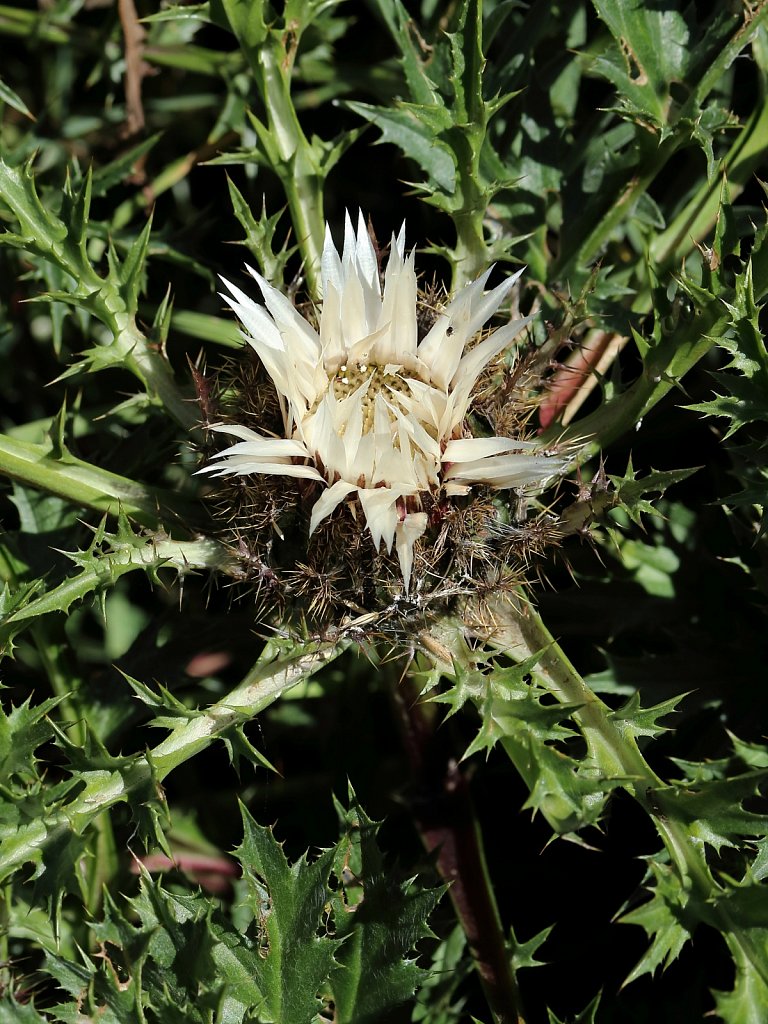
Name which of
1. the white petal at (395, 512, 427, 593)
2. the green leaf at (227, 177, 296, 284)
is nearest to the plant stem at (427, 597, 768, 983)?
the white petal at (395, 512, 427, 593)

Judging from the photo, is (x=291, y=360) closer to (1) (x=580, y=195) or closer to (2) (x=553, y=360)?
(2) (x=553, y=360)

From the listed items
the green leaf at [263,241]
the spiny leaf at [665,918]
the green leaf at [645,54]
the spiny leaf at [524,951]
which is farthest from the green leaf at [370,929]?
the green leaf at [645,54]

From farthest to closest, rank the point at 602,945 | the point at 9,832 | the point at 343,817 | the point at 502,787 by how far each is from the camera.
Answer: the point at 502,787 → the point at 602,945 → the point at 343,817 → the point at 9,832

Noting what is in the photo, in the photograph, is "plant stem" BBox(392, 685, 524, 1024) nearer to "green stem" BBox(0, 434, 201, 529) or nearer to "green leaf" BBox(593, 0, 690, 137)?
"green stem" BBox(0, 434, 201, 529)

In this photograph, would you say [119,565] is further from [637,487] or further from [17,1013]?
[637,487]

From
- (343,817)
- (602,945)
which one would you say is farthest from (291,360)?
(602,945)

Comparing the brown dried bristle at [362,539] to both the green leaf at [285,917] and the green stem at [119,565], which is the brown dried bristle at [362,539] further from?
the green leaf at [285,917]

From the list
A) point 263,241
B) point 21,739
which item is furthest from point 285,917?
point 263,241
